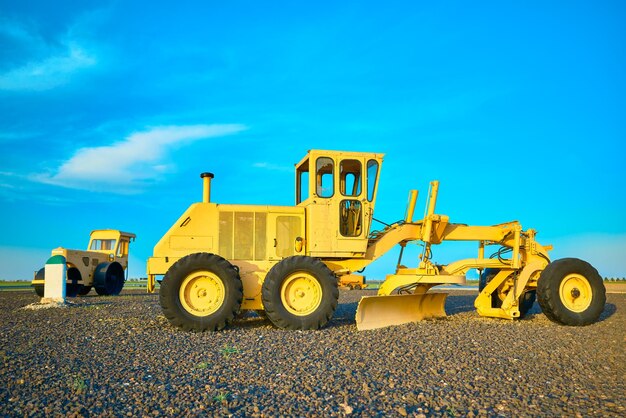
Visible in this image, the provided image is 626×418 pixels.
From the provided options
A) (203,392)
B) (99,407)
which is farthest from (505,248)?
(99,407)

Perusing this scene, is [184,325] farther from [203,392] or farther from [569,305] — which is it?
[569,305]

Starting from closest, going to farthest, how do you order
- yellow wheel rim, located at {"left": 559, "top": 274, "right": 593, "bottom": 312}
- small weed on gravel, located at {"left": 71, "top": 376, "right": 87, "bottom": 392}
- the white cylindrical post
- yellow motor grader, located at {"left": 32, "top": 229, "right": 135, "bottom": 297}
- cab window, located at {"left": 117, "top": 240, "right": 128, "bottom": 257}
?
small weed on gravel, located at {"left": 71, "top": 376, "right": 87, "bottom": 392}, yellow wheel rim, located at {"left": 559, "top": 274, "right": 593, "bottom": 312}, the white cylindrical post, yellow motor grader, located at {"left": 32, "top": 229, "right": 135, "bottom": 297}, cab window, located at {"left": 117, "top": 240, "right": 128, "bottom": 257}

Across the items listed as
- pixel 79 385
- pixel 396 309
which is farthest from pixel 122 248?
pixel 79 385

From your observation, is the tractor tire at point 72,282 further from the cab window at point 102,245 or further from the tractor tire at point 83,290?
the cab window at point 102,245

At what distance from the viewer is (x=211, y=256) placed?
407 inches

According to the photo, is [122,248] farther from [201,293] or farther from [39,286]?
[201,293]

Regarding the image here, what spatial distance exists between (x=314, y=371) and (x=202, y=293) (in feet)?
14.4

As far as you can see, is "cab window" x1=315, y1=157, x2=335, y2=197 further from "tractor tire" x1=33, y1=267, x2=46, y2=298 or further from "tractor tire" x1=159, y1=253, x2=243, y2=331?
"tractor tire" x1=33, y1=267, x2=46, y2=298

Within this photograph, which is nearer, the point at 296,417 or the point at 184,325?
the point at 296,417

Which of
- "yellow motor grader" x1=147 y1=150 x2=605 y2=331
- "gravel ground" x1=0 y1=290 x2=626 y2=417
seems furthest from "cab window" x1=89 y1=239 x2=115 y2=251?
"yellow motor grader" x1=147 y1=150 x2=605 y2=331

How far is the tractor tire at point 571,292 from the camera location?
1144 cm

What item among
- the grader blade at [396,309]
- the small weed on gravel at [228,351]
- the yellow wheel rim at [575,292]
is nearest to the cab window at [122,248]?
the grader blade at [396,309]

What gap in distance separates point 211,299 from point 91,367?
3.59 meters

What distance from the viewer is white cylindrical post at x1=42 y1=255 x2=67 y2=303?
16516 millimetres
